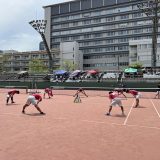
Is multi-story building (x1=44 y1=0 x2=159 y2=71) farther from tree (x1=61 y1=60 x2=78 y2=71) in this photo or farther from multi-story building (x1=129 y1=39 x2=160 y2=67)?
tree (x1=61 y1=60 x2=78 y2=71)

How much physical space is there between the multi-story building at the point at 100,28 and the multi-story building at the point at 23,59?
7.92 metres

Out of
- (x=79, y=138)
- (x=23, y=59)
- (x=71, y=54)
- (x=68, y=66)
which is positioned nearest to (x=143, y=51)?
(x=68, y=66)

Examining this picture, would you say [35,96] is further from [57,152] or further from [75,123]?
[57,152]

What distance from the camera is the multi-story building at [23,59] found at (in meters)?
128

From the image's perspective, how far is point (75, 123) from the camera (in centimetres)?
1609

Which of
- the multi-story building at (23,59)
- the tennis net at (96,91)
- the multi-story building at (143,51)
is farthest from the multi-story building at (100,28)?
the tennis net at (96,91)

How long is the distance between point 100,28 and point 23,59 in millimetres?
34953

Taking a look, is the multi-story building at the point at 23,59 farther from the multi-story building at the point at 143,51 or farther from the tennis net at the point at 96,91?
the tennis net at the point at 96,91

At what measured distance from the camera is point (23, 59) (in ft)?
447

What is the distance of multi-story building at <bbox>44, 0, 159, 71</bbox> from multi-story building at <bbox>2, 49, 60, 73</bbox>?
792 centimetres

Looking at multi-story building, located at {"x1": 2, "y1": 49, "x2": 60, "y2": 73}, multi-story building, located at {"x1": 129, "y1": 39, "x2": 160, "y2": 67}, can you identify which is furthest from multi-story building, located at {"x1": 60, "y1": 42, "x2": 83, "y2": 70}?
multi-story building, located at {"x1": 129, "y1": 39, "x2": 160, "y2": 67}

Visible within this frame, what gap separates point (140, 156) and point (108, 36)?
115 m

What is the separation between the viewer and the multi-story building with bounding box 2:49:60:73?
419ft

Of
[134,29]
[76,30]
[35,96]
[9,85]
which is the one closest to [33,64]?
[76,30]
